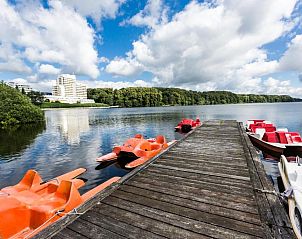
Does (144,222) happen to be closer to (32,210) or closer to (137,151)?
(32,210)

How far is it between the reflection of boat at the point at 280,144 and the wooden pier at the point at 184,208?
703cm

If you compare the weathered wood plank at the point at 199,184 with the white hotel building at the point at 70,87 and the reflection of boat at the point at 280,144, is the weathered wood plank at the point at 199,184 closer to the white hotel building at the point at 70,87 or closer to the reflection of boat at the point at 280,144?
the reflection of boat at the point at 280,144

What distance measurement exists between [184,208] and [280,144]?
1056 cm

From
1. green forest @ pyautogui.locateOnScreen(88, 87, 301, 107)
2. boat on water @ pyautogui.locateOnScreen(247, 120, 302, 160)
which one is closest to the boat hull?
boat on water @ pyautogui.locateOnScreen(247, 120, 302, 160)

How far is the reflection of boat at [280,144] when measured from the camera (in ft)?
35.6

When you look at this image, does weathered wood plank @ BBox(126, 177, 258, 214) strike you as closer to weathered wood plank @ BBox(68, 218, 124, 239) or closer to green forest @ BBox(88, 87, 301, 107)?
weathered wood plank @ BBox(68, 218, 124, 239)

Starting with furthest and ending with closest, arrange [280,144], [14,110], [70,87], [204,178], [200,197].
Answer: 1. [70,87]
2. [14,110]
3. [280,144]
4. [204,178]
5. [200,197]

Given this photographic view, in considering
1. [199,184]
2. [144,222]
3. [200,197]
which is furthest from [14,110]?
[200,197]

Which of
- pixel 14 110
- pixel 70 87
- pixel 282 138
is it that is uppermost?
pixel 70 87

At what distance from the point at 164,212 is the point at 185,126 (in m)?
22.9

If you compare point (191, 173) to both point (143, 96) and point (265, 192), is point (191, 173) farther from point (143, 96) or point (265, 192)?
point (143, 96)

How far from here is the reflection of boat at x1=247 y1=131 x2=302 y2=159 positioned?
10852 millimetres

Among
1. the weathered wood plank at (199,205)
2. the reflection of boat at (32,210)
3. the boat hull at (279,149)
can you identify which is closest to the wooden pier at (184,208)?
the weathered wood plank at (199,205)

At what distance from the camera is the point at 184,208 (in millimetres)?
3484
